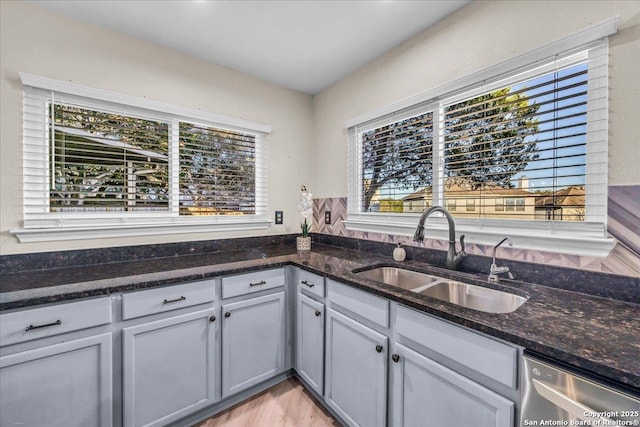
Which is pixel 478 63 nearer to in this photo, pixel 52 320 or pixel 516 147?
pixel 516 147

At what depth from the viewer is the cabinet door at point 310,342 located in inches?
65.1

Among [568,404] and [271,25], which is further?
[271,25]

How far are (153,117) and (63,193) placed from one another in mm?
750

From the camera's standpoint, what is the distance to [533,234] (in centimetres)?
134

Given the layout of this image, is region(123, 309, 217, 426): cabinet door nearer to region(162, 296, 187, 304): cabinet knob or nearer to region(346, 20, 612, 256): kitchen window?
region(162, 296, 187, 304): cabinet knob

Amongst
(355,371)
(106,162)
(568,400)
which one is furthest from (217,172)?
(568,400)

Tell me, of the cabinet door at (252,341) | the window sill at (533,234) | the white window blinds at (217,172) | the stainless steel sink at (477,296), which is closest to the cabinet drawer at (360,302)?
the stainless steel sink at (477,296)

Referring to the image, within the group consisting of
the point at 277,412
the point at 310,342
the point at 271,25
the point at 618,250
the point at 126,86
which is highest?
the point at 271,25

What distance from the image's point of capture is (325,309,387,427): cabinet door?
1.28 m

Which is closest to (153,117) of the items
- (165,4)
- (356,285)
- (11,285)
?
(165,4)

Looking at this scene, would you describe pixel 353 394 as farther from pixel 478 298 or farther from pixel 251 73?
pixel 251 73

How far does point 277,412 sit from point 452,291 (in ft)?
4.28

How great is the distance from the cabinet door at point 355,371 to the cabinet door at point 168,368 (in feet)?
2.33

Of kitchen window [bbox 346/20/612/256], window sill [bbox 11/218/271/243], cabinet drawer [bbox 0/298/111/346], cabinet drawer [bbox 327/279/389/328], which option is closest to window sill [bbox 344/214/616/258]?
kitchen window [bbox 346/20/612/256]
